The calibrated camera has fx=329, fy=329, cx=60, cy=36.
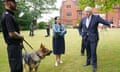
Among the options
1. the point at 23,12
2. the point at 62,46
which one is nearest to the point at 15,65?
the point at 62,46

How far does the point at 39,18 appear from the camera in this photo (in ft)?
290

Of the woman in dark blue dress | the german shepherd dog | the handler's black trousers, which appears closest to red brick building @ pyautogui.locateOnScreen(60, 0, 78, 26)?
the woman in dark blue dress

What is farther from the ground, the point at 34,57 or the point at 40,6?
the point at 34,57

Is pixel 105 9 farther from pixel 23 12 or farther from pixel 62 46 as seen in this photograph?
pixel 23 12

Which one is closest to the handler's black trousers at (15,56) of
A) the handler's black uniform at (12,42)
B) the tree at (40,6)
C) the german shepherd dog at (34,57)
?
the handler's black uniform at (12,42)

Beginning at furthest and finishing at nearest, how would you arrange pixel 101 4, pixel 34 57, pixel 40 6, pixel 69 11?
pixel 69 11 → pixel 40 6 → pixel 101 4 → pixel 34 57

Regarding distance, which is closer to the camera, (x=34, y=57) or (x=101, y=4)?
(x=34, y=57)

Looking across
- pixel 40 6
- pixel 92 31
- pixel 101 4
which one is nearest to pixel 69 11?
pixel 40 6

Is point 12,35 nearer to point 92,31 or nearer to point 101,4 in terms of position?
point 92,31

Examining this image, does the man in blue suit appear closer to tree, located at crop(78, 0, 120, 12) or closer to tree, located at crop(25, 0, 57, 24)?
tree, located at crop(78, 0, 120, 12)

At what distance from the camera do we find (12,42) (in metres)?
7.49

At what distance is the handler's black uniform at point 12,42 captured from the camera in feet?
23.9

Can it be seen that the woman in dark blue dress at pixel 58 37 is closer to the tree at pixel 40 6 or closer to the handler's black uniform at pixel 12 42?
the handler's black uniform at pixel 12 42

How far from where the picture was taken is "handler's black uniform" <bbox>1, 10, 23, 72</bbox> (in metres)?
7.28
